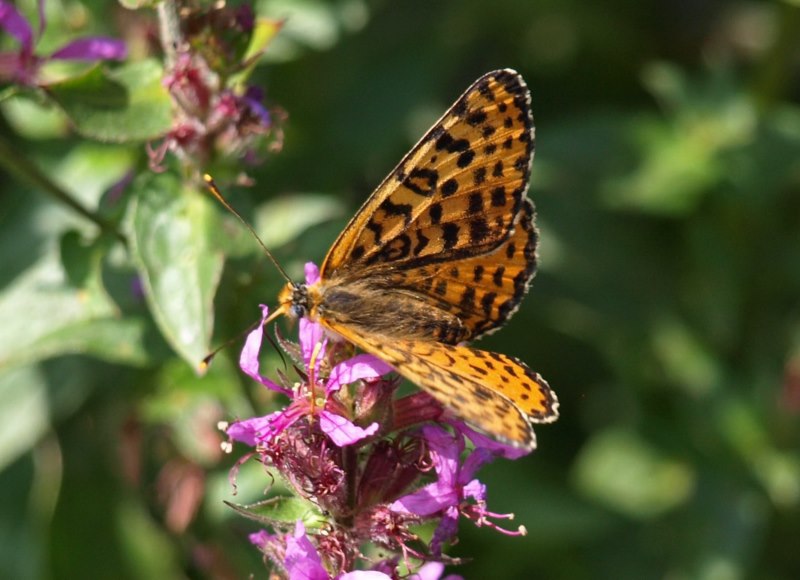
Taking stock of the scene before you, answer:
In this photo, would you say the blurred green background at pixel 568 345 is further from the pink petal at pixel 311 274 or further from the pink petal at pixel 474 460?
the pink petal at pixel 474 460

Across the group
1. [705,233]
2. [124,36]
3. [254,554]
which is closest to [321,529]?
[254,554]

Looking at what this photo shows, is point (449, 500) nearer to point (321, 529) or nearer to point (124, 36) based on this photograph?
point (321, 529)

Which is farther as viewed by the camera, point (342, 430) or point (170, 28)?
point (170, 28)

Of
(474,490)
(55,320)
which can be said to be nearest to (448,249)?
(474,490)

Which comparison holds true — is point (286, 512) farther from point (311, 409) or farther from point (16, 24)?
point (16, 24)

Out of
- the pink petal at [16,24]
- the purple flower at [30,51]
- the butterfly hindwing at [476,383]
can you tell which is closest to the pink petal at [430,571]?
the butterfly hindwing at [476,383]
